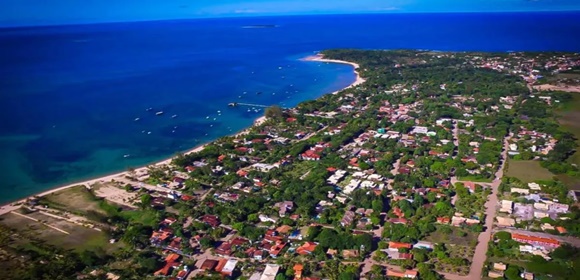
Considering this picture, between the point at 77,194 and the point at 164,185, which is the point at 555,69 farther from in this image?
the point at 77,194

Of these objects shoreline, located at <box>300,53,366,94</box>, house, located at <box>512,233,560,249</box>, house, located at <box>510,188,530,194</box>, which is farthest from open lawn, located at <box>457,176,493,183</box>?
shoreline, located at <box>300,53,366,94</box>

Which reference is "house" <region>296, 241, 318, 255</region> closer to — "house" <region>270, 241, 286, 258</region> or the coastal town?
the coastal town

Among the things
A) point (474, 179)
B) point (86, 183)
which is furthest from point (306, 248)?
point (86, 183)

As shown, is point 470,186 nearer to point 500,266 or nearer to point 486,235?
point 486,235

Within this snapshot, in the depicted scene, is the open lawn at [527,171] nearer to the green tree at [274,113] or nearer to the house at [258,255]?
the house at [258,255]

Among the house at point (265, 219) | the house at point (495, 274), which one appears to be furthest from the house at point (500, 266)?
the house at point (265, 219)

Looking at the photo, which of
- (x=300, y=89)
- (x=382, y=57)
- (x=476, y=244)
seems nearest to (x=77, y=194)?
(x=476, y=244)
